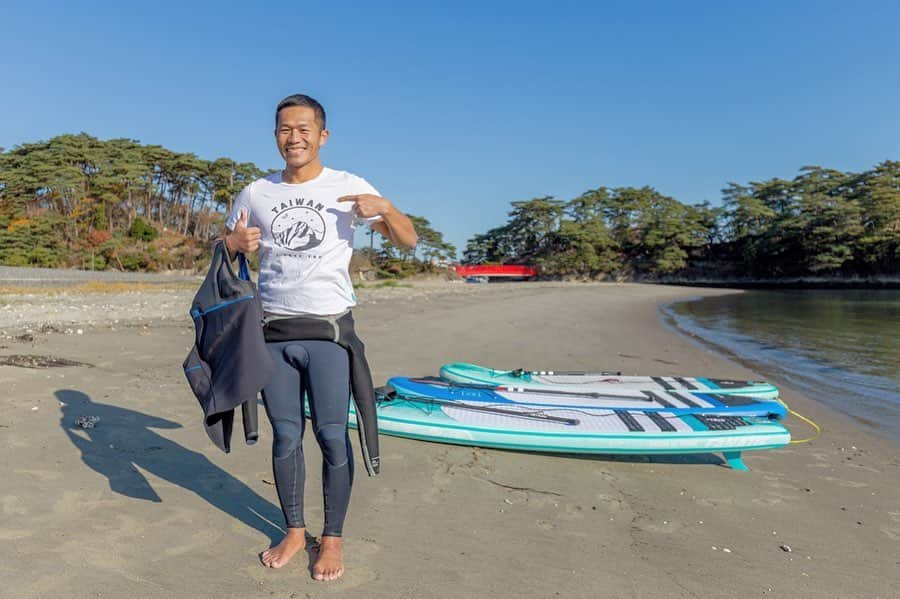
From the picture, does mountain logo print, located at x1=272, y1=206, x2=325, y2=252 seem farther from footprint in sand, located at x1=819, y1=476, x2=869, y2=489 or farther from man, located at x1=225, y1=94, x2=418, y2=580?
footprint in sand, located at x1=819, y1=476, x2=869, y2=489

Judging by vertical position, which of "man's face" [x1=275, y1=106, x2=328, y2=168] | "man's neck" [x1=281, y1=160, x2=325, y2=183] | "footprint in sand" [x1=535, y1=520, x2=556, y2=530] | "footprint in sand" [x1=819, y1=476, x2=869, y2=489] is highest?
"man's face" [x1=275, y1=106, x2=328, y2=168]

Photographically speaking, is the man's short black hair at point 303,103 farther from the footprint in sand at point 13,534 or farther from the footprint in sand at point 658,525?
the footprint in sand at point 658,525

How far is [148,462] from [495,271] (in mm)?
60019

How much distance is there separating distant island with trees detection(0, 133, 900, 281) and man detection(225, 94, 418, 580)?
19.3 meters

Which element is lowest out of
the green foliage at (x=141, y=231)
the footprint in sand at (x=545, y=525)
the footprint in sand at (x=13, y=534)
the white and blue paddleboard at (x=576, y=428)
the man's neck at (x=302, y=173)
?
the footprint in sand at (x=545, y=525)

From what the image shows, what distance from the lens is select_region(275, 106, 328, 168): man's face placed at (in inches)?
86.9

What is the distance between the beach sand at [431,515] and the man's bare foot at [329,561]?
1.7 inches

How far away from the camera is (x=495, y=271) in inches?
2472

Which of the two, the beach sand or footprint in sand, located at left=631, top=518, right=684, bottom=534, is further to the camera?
footprint in sand, located at left=631, top=518, right=684, bottom=534

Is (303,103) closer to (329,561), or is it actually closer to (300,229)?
(300,229)

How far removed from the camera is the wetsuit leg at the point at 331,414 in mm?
2217

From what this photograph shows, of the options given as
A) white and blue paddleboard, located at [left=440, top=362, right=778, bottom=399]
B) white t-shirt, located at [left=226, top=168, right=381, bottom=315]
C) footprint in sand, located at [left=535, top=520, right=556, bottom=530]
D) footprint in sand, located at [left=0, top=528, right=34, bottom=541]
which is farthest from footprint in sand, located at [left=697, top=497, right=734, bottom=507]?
footprint in sand, located at [left=0, top=528, right=34, bottom=541]

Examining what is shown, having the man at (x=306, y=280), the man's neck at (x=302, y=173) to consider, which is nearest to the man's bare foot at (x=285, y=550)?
the man at (x=306, y=280)

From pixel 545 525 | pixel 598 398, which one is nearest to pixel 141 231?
pixel 598 398
